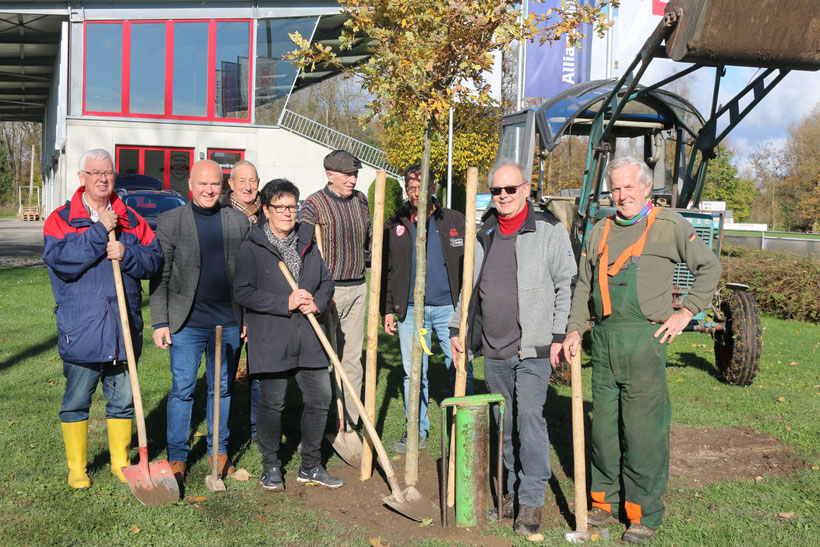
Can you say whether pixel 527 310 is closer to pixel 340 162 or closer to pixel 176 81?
pixel 340 162

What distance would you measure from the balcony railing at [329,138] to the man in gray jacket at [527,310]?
22.9 meters

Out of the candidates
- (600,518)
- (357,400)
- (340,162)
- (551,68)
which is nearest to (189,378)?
(357,400)

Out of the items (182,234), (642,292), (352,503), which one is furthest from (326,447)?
(642,292)

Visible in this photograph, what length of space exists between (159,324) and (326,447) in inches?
65.9

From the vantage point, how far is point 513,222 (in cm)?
416

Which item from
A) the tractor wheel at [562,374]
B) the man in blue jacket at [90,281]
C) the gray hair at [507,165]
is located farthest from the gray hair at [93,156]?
the tractor wheel at [562,374]

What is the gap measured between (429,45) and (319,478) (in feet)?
9.12

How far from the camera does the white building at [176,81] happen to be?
80.3ft

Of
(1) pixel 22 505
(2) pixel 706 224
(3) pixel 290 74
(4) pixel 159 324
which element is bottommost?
(1) pixel 22 505

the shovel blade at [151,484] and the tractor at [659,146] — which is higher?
the tractor at [659,146]

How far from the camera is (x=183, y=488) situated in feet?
14.9

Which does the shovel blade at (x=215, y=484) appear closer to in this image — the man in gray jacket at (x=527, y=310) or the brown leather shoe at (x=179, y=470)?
the brown leather shoe at (x=179, y=470)

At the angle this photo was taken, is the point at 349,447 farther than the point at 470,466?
Yes

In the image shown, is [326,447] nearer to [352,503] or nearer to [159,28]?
[352,503]
